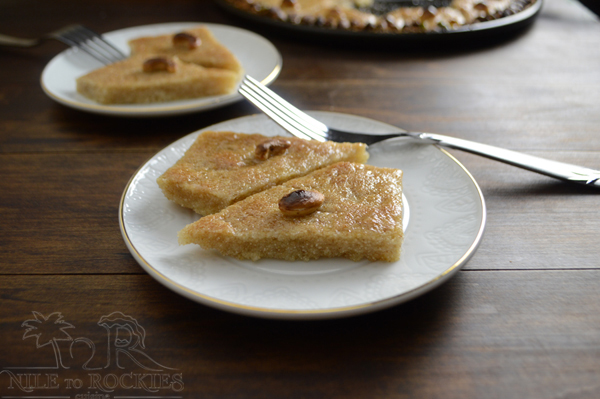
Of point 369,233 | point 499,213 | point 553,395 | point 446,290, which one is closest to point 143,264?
point 369,233

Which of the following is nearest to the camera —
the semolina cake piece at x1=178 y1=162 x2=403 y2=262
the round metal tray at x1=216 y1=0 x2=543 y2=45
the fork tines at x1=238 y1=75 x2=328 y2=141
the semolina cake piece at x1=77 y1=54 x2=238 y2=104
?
the semolina cake piece at x1=178 y1=162 x2=403 y2=262

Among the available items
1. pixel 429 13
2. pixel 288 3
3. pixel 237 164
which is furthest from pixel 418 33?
pixel 237 164

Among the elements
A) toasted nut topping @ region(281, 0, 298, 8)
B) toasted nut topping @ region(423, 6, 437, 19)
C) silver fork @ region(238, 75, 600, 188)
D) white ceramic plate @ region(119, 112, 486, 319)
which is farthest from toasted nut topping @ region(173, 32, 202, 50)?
toasted nut topping @ region(423, 6, 437, 19)

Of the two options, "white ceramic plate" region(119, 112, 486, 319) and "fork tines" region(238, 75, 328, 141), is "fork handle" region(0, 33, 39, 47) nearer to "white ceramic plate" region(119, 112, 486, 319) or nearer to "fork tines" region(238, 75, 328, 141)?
"fork tines" region(238, 75, 328, 141)

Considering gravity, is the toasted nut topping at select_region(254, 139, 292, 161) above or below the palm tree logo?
above

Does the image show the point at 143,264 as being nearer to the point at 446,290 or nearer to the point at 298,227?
the point at 298,227

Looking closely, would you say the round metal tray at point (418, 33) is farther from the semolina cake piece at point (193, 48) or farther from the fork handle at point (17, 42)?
the fork handle at point (17, 42)
